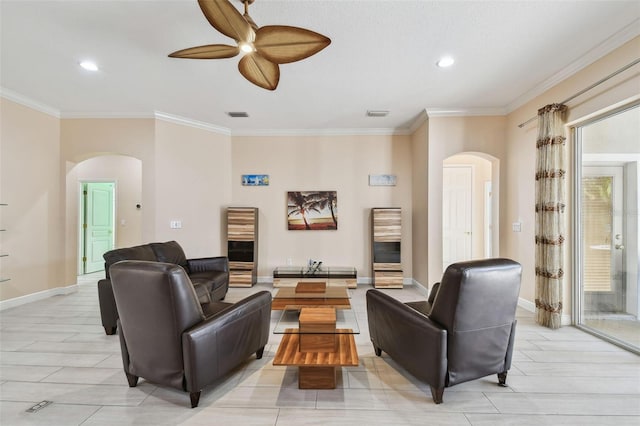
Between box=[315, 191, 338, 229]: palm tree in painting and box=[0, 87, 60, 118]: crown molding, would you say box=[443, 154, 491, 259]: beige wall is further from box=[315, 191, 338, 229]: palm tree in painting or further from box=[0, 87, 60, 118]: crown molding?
box=[0, 87, 60, 118]: crown molding

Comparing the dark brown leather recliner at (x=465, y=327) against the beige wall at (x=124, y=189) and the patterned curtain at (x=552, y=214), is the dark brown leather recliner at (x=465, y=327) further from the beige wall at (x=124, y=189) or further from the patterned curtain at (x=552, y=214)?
the beige wall at (x=124, y=189)

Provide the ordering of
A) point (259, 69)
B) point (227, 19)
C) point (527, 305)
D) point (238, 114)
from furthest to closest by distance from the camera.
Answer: point (238, 114) < point (527, 305) < point (259, 69) < point (227, 19)

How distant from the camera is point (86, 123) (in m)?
4.69

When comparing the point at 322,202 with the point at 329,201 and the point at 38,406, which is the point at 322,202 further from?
the point at 38,406

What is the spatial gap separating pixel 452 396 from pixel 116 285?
8.57 ft

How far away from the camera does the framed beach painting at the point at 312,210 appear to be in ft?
18.0

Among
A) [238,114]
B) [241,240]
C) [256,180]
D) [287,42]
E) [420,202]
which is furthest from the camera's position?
[256,180]

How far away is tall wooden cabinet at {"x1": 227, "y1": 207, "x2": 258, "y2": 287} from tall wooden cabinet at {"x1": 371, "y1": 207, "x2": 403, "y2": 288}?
229cm

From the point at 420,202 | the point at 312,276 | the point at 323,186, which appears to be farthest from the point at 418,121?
the point at 312,276

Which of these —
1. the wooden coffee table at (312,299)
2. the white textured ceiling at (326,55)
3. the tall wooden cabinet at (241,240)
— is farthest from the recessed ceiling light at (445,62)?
the tall wooden cabinet at (241,240)

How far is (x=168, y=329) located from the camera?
1.90m

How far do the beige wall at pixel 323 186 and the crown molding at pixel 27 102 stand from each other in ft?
9.46

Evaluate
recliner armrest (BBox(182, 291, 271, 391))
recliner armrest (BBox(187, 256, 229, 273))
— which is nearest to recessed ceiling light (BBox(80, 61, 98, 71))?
recliner armrest (BBox(187, 256, 229, 273))

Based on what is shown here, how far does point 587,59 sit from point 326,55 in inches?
111
